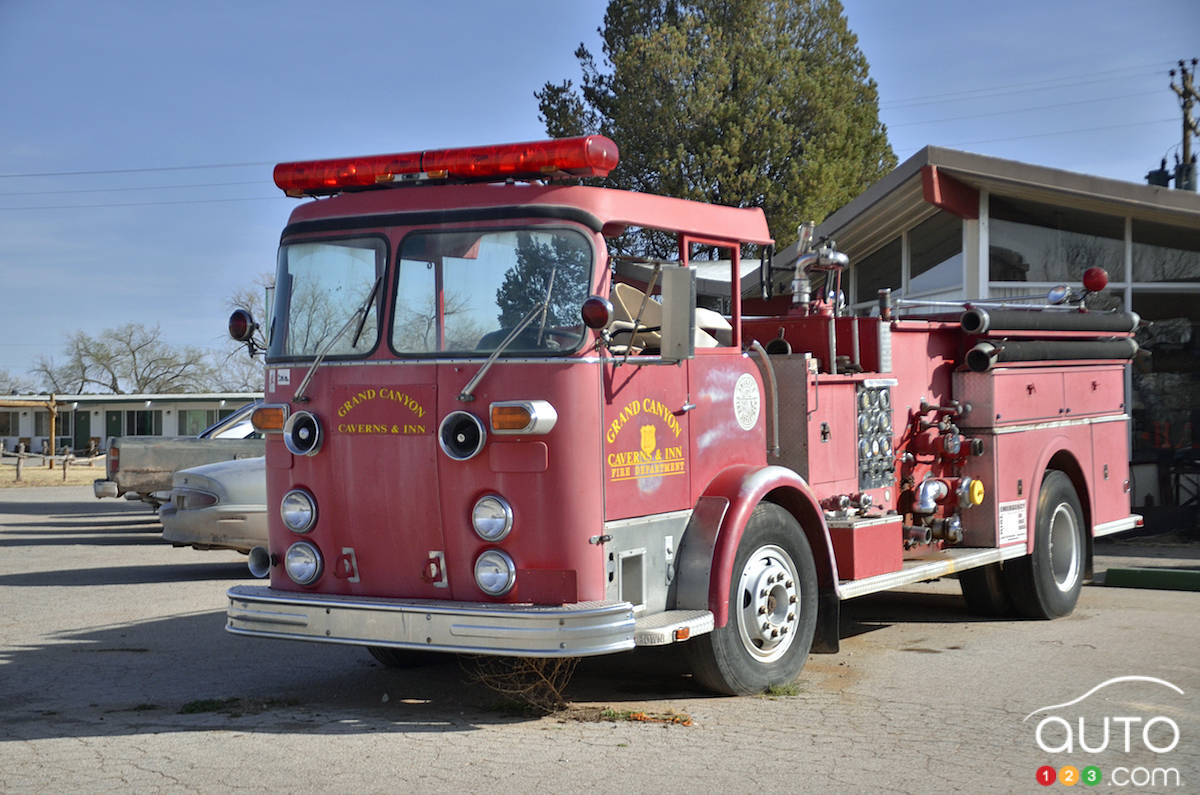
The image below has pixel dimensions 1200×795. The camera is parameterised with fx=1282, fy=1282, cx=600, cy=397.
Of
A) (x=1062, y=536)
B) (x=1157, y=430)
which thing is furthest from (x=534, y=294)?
(x=1157, y=430)

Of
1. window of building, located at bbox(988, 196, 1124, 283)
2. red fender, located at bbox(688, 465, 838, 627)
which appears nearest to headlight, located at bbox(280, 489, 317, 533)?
red fender, located at bbox(688, 465, 838, 627)

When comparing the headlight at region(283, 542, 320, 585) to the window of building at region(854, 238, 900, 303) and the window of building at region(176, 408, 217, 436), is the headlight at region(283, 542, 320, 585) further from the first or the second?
the window of building at region(176, 408, 217, 436)

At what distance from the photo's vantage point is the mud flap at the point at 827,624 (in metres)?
7.34

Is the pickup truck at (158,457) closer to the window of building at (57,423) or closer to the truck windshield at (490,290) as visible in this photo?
the truck windshield at (490,290)

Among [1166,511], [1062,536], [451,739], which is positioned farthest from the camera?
[1166,511]

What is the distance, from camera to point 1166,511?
14734mm

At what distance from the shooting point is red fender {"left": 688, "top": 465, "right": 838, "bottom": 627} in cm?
632

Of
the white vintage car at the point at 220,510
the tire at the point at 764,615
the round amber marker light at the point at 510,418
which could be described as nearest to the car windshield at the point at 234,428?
the white vintage car at the point at 220,510

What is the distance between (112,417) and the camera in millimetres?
62250

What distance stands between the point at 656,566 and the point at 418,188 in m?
2.26

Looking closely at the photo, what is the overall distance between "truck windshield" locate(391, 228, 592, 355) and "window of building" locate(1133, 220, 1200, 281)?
11.4 metres

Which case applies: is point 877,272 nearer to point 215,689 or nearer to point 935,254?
point 935,254

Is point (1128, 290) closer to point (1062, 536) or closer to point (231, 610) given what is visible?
point (1062, 536)

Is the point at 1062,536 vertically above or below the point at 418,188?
below
